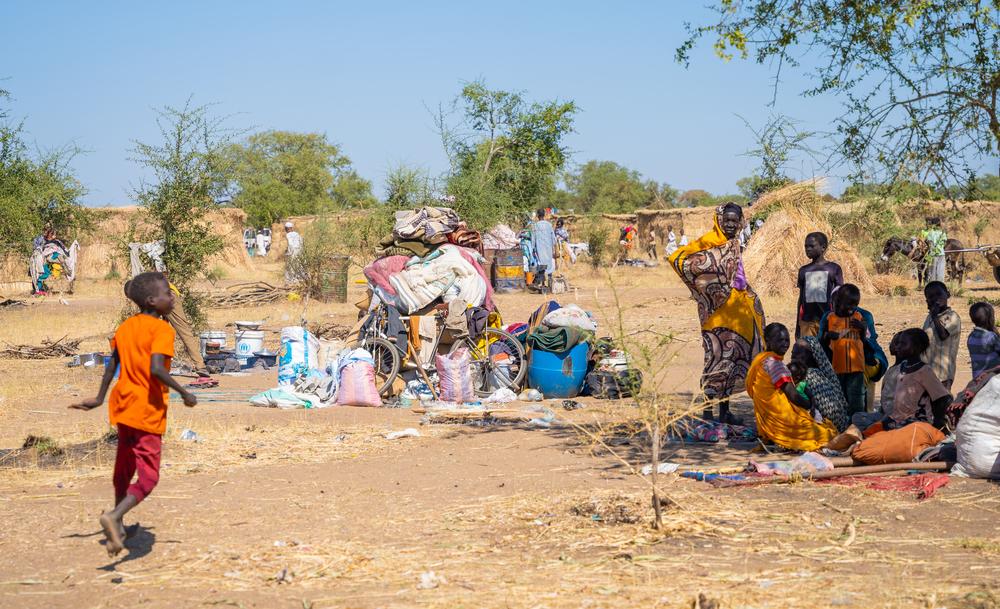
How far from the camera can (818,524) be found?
17.6 feet

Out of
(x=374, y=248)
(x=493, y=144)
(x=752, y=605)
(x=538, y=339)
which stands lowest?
(x=752, y=605)

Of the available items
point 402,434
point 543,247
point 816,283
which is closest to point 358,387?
point 402,434

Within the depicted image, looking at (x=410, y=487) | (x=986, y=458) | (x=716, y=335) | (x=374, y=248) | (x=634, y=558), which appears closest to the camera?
(x=634, y=558)

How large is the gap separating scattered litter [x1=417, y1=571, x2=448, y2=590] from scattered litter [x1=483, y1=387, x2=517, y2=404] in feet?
17.4

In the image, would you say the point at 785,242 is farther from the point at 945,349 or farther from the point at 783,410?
the point at 783,410

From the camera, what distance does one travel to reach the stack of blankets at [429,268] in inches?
426

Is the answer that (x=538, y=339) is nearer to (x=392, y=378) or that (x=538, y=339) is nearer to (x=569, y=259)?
(x=392, y=378)

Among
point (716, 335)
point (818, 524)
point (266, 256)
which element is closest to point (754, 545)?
point (818, 524)

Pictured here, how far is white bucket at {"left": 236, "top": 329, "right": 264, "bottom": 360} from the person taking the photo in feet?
41.5

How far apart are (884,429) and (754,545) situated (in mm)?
2330

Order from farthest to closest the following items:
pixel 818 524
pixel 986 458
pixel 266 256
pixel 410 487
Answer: pixel 266 256 → pixel 410 487 → pixel 986 458 → pixel 818 524

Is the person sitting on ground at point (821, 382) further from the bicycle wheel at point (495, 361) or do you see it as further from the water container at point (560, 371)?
the bicycle wheel at point (495, 361)

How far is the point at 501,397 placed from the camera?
A: 33.1 feet

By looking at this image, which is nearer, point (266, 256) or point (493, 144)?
point (493, 144)
